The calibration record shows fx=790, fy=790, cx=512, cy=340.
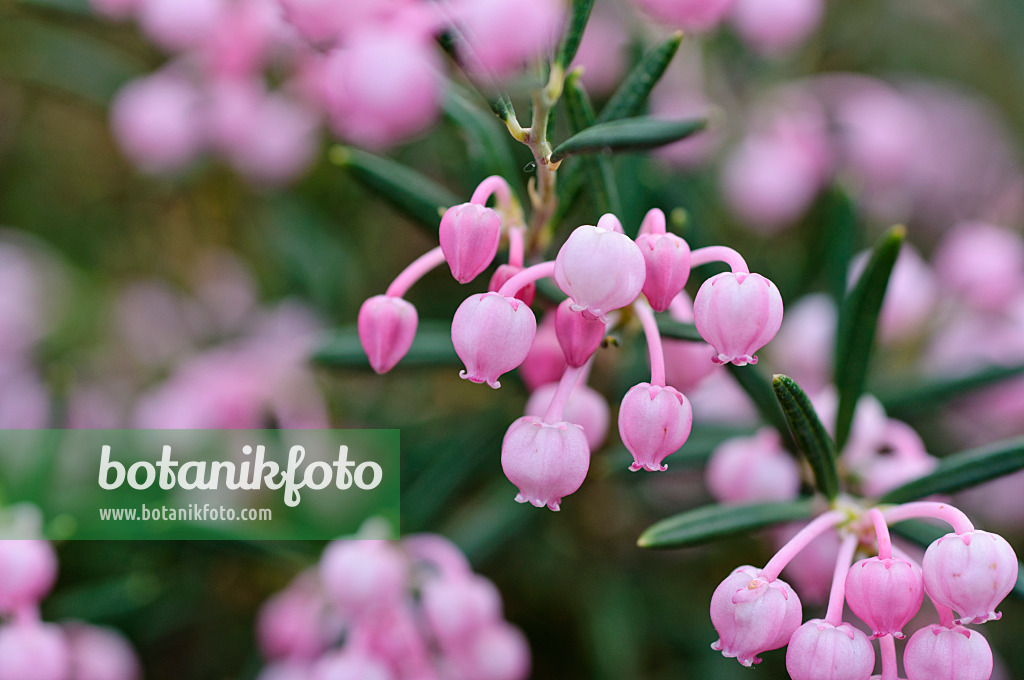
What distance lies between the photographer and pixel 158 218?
1538 millimetres

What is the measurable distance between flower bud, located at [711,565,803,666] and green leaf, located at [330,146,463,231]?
37 cm

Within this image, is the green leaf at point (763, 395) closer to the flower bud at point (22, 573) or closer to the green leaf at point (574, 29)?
the green leaf at point (574, 29)

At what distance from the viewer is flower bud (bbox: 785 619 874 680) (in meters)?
0.44

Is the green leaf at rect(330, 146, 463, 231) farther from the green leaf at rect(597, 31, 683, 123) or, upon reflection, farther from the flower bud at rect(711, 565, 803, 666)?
the flower bud at rect(711, 565, 803, 666)

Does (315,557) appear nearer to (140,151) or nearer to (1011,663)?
Result: (140,151)

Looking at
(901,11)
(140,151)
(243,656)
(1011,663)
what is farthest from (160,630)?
(901,11)

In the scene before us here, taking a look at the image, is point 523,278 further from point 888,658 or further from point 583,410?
point 888,658

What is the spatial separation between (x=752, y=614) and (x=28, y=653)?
0.55 meters

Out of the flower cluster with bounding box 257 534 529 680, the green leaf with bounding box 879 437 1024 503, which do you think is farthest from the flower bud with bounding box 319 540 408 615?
the green leaf with bounding box 879 437 1024 503

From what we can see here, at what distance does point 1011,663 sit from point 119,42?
1794 millimetres

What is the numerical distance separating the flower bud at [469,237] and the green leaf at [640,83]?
147 millimetres

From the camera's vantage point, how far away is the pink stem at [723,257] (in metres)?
0.46

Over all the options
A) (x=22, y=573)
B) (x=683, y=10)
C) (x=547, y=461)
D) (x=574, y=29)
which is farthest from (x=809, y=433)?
(x=22, y=573)

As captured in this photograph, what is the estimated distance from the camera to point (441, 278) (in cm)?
127
